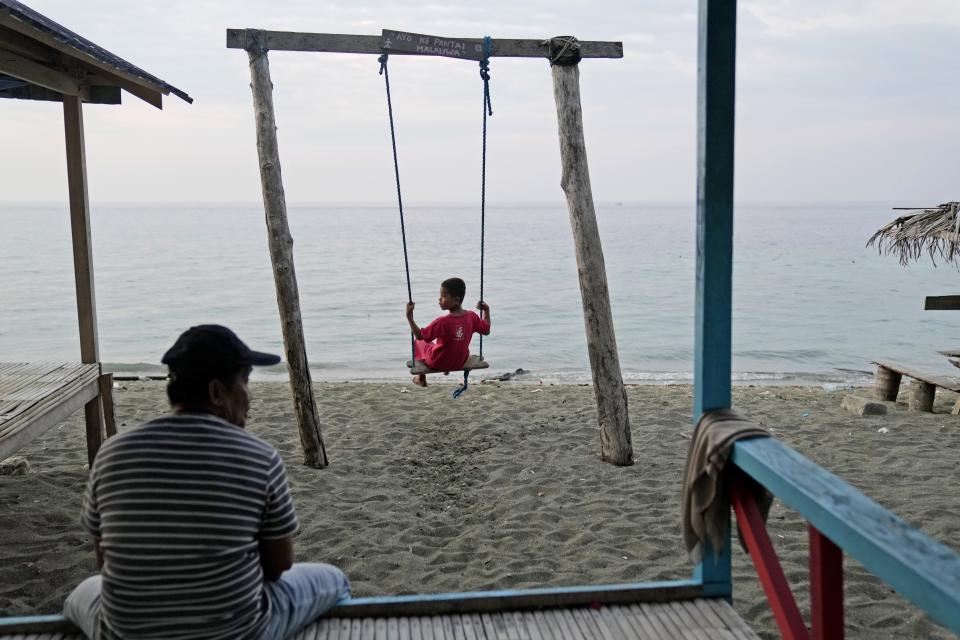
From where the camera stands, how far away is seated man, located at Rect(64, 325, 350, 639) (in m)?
2.13

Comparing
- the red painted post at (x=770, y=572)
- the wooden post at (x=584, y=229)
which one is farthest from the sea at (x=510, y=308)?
the red painted post at (x=770, y=572)

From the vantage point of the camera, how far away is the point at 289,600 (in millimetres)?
2625

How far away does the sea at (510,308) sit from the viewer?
16188 mm

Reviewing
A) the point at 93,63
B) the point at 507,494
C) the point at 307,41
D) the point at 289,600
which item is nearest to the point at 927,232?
the point at 507,494

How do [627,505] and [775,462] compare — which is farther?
[627,505]

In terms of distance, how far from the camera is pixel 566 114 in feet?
21.2

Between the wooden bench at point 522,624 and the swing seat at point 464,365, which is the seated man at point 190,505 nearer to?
the wooden bench at point 522,624

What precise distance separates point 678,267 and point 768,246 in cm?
1568

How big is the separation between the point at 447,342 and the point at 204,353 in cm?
452

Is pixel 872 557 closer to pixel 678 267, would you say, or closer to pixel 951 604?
pixel 951 604

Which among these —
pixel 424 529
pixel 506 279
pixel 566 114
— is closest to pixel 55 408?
pixel 424 529

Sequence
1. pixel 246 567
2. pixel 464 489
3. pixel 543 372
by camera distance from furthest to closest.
A: 1. pixel 543 372
2. pixel 464 489
3. pixel 246 567

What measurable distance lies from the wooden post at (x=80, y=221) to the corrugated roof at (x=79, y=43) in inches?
25.4

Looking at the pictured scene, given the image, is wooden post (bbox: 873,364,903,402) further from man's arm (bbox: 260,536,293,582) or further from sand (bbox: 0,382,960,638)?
man's arm (bbox: 260,536,293,582)
